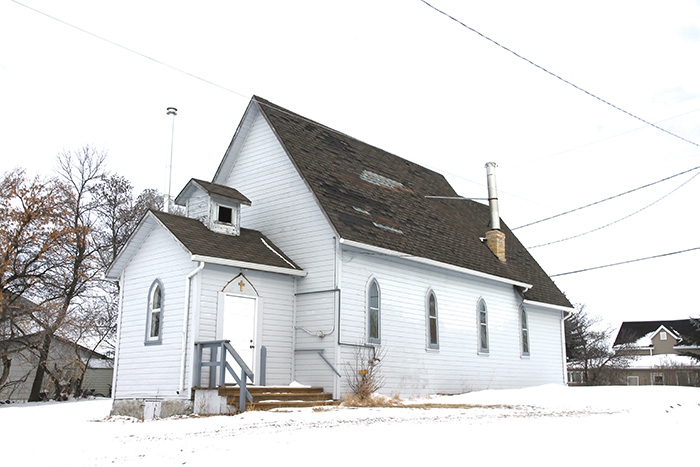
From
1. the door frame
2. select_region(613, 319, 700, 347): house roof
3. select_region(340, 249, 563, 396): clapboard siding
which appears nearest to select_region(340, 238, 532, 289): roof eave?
select_region(340, 249, 563, 396): clapboard siding

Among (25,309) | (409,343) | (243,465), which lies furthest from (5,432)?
(25,309)

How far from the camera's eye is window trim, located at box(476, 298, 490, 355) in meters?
22.7

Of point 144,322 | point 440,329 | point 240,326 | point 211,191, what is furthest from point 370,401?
point 211,191

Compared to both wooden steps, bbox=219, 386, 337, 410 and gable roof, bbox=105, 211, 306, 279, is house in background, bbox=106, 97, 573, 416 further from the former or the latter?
wooden steps, bbox=219, 386, 337, 410

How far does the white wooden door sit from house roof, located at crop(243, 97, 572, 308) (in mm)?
2985

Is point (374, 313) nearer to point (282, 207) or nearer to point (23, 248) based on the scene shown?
point (282, 207)

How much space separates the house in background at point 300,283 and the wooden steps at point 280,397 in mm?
408

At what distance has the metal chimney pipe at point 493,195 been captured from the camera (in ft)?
86.5

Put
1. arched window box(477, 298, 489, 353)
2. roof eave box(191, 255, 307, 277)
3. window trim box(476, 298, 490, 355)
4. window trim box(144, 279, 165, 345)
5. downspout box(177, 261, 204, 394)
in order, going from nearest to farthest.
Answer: downspout box(177, 261, 204, 394)
roof eave box(191, 255, 307, 277)
window trim box(144, 279, 165, 345)
window trim box(476, 298, 490, 355)
arched window box(477, 298, 489, 353)

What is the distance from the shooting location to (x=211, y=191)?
1798 centimetres

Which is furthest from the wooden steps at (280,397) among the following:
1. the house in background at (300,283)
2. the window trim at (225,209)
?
the window trim at (225,209)

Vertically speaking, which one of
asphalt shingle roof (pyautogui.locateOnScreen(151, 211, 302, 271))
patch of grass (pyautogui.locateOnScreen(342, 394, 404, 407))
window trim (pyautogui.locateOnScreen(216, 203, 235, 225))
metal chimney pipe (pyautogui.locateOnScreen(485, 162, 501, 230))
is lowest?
patch of grass (pyautogui.locateOnScreen(342, 394, 404, 407))

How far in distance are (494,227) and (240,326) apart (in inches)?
505

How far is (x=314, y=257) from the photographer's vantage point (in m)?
18.1
